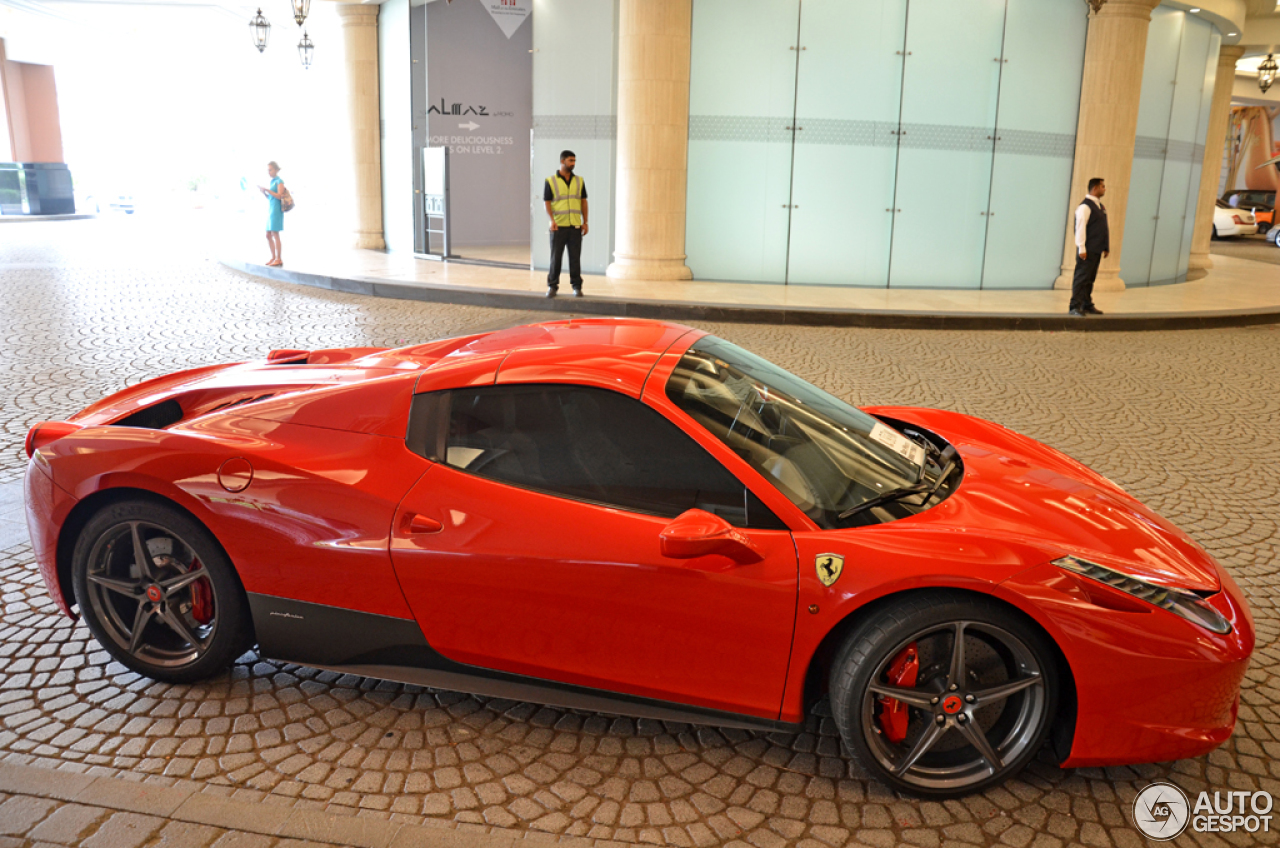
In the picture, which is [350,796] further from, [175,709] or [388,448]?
[388,448]

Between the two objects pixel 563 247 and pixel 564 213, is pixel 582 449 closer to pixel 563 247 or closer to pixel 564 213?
pixel 564 213

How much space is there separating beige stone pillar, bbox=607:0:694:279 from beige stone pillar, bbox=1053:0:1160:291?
6.71 m

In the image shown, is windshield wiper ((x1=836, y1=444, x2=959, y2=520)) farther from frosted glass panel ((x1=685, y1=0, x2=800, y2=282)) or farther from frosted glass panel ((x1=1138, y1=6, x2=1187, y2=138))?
frosted glass panel ((x1=1138, y1=6, x2=1187, y2=138))

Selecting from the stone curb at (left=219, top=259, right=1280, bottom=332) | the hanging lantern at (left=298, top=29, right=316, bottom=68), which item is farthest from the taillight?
the hanging lantern at (left=298, top=29, right=316, bottom=68)

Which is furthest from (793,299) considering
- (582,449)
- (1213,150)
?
(1213,150)

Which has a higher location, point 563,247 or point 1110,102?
point 1110,102

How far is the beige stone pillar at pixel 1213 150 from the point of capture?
21.5 metres

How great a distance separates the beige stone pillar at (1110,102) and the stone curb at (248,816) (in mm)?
15936

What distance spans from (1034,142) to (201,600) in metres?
16.1

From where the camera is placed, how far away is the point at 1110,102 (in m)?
15.8

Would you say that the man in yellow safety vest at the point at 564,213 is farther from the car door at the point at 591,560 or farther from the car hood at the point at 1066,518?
the car door at the point at 591,560

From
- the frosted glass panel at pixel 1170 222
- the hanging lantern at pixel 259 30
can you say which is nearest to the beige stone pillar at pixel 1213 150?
the frosted glass panel at pixel 1170 222

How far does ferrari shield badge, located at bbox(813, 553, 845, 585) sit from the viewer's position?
2.73 meters

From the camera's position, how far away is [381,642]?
3098mm
